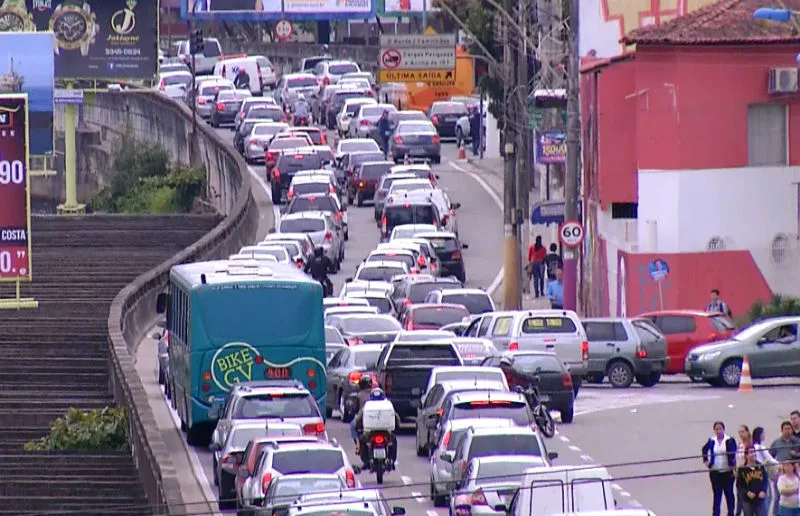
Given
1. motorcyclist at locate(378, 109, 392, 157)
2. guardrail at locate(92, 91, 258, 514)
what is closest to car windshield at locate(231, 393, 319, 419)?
guardrail at locate(92, 91, 258, 514)

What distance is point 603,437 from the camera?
33.9 m

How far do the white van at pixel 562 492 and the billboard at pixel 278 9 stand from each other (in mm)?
93998

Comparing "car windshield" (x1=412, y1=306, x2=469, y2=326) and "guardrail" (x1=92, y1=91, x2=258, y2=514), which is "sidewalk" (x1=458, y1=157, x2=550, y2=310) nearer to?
"guardrail" (x1=92, y1=91, x2=258, y2=514)

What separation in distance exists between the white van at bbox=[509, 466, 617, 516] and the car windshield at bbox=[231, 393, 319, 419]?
5.94m

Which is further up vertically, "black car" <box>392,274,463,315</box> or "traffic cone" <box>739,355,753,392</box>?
"black car" <box>392,274,463,315</box>

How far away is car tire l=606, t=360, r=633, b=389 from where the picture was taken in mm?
40375

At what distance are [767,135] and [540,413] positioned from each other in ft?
57.1

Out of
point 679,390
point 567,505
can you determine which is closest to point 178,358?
point 679,390

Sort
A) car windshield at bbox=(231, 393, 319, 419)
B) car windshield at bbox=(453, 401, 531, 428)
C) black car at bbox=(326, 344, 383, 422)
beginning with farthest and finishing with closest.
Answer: black car at bbox=(326, 344, 383, 422) < car windshield at bbox=(231, 393, 319, 419) < car windshield at bbox=(453, 401, 531, 428)

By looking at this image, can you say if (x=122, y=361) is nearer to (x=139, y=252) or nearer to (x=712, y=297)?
(x=712, y=297)

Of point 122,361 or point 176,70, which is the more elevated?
point 176,70

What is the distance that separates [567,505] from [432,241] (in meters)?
33.5

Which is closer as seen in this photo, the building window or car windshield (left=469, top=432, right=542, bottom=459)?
car windshield (left=469, top=432, right=542, bottom=459)

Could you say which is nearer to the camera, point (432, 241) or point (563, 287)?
point (563, 287)
